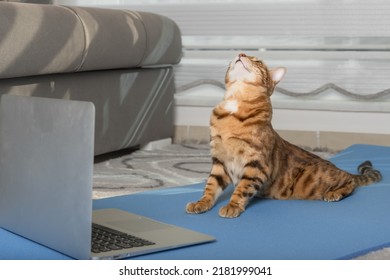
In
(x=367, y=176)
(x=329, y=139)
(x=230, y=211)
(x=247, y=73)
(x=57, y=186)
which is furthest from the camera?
(x=329, y=139)

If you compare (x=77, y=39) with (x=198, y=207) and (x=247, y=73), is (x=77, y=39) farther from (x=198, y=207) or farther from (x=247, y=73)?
(x=198, y=207)

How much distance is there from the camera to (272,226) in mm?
1782

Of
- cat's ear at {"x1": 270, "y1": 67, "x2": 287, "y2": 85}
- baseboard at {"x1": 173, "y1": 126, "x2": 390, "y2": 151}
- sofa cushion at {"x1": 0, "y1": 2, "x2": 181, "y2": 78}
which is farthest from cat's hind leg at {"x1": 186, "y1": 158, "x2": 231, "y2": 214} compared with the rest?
baseboard at {"x1": 173, "y1": 126, "x2": 390, "y2": 151}

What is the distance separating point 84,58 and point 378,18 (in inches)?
50.6

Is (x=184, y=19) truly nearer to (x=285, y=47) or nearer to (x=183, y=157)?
(x=285, y=47)

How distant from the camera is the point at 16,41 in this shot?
222 centimetres

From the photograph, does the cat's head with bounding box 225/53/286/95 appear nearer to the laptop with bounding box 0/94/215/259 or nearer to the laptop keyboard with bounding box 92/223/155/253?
the laptop with bounding box 0/94/215/259

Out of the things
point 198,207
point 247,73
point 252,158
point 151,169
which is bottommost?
point 151,169

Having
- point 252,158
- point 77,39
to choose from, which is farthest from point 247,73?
point 77,39

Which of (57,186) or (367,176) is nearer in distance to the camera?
(57,186)

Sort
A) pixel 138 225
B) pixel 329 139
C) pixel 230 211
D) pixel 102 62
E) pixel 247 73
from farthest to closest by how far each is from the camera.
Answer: pixel 329 139
pixel 102 62
pixel 247 73
pixel 230 211
pixel 138 225

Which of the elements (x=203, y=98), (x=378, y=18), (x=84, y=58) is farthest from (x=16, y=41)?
(x=378, y=18)

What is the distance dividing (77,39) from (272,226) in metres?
1.06

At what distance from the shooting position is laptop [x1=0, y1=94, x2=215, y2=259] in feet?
4.66
